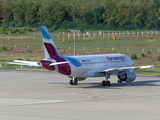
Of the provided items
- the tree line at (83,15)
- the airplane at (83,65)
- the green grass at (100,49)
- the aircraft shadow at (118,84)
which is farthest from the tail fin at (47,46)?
the tree line at (83,15)

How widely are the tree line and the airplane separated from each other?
384ft

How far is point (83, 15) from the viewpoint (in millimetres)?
178000

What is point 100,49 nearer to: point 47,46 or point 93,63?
point 93,63

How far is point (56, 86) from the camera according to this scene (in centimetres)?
4731

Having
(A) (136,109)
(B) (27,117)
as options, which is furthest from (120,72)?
(B) (27,117)

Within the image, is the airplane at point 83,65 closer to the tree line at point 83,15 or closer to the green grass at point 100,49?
the green grass at point 100,49

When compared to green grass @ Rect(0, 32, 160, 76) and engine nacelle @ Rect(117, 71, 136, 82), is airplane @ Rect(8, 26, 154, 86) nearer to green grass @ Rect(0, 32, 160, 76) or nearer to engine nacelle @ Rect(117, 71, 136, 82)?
engine nacelle @ Rect(117, 71, 136, 82)

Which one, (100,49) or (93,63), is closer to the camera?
(93,63)

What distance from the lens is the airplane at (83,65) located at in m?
44.4

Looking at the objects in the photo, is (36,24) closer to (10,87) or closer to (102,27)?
(102,27)

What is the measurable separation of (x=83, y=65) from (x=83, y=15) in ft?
437

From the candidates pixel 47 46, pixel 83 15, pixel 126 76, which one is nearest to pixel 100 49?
pixel 126 76

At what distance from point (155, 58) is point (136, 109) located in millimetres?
52457

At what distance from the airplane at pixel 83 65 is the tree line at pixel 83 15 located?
117190 millimetres
